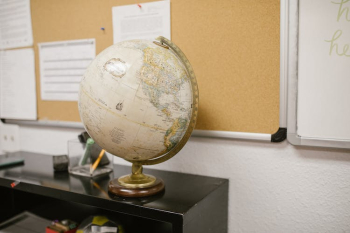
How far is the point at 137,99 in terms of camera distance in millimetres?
742

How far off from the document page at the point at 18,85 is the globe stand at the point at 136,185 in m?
0.83

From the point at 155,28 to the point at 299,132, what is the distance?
Result: 0.65 m

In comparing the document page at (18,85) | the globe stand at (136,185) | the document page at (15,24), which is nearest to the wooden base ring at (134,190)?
the globe stand at (136,185)

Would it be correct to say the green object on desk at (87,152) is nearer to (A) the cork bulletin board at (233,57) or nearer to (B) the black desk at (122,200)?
(B) the black desk at (122,200)

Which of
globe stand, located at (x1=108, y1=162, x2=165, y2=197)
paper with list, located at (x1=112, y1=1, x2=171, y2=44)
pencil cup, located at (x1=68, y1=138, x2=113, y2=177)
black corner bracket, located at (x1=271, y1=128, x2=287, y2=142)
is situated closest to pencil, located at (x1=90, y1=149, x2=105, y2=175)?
pencil cup, located at (x1=68, y1=138, x2=113, y2=177)

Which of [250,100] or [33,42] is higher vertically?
[33,42]

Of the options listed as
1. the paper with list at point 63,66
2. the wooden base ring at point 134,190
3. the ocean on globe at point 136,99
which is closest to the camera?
the ocean on globe at point 136,99

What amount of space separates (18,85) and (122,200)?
1.06m

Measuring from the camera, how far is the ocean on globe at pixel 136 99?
0.75m

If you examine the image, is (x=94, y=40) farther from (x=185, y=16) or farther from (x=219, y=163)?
(x=219, y=163)

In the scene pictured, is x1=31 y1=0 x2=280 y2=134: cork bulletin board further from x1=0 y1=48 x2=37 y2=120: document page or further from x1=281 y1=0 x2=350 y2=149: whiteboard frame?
x1=0 y1=48 x2=37 y2=120: document page

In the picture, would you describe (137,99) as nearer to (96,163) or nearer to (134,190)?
(134,190)

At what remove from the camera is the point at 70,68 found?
4.54ft

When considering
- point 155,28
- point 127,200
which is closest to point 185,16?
point 155,28
